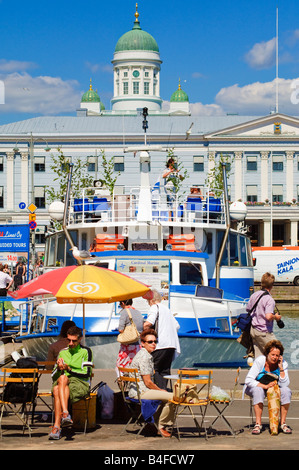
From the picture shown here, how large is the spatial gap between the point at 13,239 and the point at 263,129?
252 ft

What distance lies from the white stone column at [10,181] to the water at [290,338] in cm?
5907

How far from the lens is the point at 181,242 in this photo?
24.4m

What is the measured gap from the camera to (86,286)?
1425 centimetres

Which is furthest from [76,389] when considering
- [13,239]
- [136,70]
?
[136,70]

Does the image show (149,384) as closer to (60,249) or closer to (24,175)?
(60,249)

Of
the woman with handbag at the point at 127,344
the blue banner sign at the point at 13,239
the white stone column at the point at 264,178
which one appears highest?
the white stone column at the point at 264,178

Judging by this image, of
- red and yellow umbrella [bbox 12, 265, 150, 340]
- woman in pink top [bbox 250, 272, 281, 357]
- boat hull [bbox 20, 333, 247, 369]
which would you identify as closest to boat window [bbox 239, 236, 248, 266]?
boat hull [bbox 20, 333, 247, 369]

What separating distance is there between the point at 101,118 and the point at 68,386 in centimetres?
9988

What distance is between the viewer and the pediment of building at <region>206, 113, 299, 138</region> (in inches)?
4181

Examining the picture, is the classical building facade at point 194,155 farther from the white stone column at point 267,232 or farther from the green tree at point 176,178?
the green tree at point 176,178

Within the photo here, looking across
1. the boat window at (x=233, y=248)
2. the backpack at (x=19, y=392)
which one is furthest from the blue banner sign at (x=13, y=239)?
the backpack at (x=19, y=392)

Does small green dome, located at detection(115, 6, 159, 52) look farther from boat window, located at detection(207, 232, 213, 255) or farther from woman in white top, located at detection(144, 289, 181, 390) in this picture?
woman in white top, located at detection(144, 289, 181, 390)

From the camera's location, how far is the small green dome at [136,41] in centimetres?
13312
